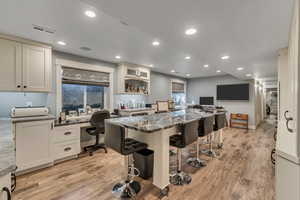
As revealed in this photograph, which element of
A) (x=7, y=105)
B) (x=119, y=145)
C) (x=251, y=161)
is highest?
(x=7, y=105)

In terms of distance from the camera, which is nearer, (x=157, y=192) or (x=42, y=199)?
(x=42, y=199)

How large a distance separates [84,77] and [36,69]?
1.14m

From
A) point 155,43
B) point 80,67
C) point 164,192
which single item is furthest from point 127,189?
point 80,67

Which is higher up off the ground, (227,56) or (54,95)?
(227,56)

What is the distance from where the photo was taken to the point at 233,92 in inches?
268

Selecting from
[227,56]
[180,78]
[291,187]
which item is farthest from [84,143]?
[180,78]

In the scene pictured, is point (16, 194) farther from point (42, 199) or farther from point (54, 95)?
point (54, 95)

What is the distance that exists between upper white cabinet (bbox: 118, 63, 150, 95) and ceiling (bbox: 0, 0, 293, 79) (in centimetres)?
140

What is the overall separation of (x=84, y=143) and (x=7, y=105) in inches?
72.9

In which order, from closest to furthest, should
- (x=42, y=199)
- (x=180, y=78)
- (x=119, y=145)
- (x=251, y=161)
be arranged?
(x=119, y=145) < (x=42, y=199) < (x=251, y=161) < (x=180, y=78)

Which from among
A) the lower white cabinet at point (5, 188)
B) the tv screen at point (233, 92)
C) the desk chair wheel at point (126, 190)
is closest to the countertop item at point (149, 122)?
the desk chair wheel at point (126, 190)

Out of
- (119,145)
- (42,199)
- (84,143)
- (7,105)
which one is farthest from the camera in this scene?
(84,143)

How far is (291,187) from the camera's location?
1.11 m

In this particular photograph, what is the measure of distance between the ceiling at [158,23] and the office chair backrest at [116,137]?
139 cm
